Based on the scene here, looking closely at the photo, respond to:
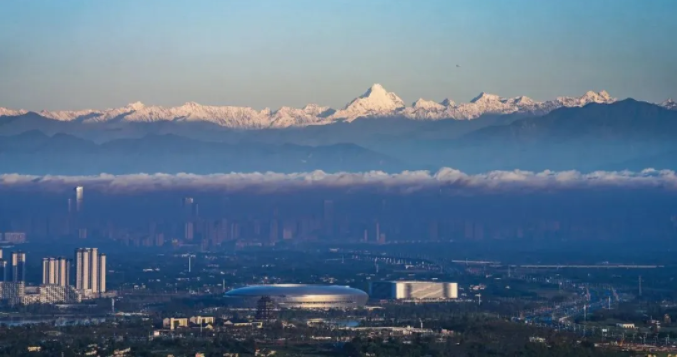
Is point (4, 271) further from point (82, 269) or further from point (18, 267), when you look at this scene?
point (82, 269)

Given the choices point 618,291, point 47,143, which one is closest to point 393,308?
point 618,291

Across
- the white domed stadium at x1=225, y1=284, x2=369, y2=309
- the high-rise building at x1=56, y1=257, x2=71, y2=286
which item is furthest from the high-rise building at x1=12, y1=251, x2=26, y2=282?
the white domed stadium at x1=225, y1=284, x2=369, y2=309

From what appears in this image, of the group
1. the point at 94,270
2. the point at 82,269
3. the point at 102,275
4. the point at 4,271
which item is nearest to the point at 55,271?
the point at 82,269

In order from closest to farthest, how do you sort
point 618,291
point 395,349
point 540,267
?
point 395,349
point 618,291
point 540,267

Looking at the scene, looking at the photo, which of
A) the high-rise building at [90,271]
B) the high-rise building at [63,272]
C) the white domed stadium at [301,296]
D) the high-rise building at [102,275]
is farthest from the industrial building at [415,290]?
the high-rise building at [63,272]

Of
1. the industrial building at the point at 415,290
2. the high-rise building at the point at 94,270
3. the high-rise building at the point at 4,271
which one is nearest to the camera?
the industrial building at the point at 415,290

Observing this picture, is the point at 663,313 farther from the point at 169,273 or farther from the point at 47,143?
the point at 47,143

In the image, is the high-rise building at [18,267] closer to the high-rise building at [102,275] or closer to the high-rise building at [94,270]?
the high-rise building at [94,270]
